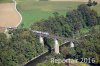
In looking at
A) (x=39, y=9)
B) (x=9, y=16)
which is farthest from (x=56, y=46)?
(x=39, y=9)

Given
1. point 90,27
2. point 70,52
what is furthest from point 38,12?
→ point 70,52

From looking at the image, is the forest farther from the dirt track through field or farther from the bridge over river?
the dirt track through field

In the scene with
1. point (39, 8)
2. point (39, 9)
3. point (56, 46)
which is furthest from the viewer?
point (39, 8)

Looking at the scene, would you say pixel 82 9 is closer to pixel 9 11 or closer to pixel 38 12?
pixel 38 12

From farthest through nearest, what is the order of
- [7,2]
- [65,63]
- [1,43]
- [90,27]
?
[7,2], [90,27], [1,43], [65,63]

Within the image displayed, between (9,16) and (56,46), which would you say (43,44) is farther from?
(9,16)

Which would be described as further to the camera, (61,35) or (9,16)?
(9,16)

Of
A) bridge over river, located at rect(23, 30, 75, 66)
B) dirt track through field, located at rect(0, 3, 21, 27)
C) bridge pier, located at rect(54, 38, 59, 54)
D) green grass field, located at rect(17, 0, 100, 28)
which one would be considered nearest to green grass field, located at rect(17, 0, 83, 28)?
green grass field, located at rect(17, 0, 100, 28)
